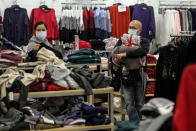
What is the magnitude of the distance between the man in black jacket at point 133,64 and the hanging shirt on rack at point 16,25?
3.53 m

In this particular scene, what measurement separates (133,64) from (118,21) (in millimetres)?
3822

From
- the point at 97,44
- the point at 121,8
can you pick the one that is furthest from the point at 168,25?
the point at 97,44

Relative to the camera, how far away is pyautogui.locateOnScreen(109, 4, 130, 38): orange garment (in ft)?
26.4

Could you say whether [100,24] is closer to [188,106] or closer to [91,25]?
[91,25]

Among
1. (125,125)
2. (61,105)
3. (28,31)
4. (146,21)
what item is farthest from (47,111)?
(146,21)

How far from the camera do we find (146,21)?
821cm

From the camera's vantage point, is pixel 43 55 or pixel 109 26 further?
pixel 109 26

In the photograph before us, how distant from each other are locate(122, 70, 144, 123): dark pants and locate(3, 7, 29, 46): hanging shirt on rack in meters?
3.68

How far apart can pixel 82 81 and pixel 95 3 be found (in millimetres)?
5260

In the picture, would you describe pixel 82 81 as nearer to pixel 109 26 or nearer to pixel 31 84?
pixel 31 84

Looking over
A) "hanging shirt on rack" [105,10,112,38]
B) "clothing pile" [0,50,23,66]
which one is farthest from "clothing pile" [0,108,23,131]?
"hanging shirt on rack" [105,10,112,38]

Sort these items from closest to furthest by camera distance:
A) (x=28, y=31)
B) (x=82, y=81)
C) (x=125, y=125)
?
1. (x=125, y=125)
2. (x=82, y=81)
3. (x=28, y=31)

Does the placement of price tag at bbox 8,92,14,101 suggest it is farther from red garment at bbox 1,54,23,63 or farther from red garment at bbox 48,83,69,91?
red garment at bbox 1,54,23,63

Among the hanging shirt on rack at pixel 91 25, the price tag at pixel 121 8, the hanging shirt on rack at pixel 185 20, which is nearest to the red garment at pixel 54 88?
the hanging shirt on rack at pixel 91 25
